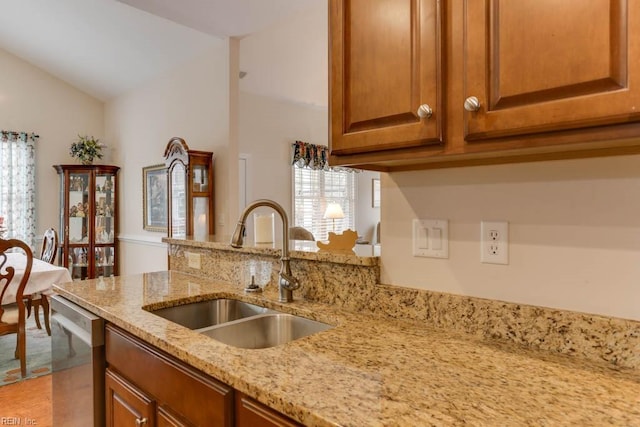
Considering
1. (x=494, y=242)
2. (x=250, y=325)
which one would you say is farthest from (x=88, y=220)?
(x=494, y=242)

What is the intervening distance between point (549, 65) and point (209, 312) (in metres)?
1.53

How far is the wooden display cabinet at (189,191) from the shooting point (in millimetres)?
3721

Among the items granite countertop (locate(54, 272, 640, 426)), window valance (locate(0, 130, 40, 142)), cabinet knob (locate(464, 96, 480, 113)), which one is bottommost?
granite countertop (locate(54, 272, 640, 426))

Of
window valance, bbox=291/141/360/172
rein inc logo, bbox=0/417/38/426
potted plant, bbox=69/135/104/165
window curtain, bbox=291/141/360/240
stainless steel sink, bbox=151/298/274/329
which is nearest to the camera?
stainless steel sink, bbox=151/298/274/329

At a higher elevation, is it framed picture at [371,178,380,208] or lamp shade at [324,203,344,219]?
framed picture at [371,178,380,208]

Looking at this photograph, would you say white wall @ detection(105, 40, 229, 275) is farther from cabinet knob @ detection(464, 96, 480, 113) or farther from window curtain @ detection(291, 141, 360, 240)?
cabinet knob @ detection(464, 96, 480, 113)

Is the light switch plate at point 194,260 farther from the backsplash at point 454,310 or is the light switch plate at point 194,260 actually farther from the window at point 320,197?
the window at point 320,197

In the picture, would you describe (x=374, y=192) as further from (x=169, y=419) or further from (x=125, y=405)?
(x=169, y=419)

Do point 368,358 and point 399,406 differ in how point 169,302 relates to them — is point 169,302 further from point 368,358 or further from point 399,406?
point 399,406

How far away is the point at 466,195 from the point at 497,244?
16 centimetres

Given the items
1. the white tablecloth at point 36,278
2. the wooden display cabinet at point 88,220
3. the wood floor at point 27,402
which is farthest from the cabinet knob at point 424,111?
the wooden display cabinet at point 88,220

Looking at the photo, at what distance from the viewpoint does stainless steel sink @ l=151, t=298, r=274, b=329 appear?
1626mm

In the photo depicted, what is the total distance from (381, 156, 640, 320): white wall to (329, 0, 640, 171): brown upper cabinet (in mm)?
55

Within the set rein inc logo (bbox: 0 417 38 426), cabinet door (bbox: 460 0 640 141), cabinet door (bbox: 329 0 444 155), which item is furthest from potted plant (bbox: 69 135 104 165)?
cabinet door (bbox: 460 0 640 141)
